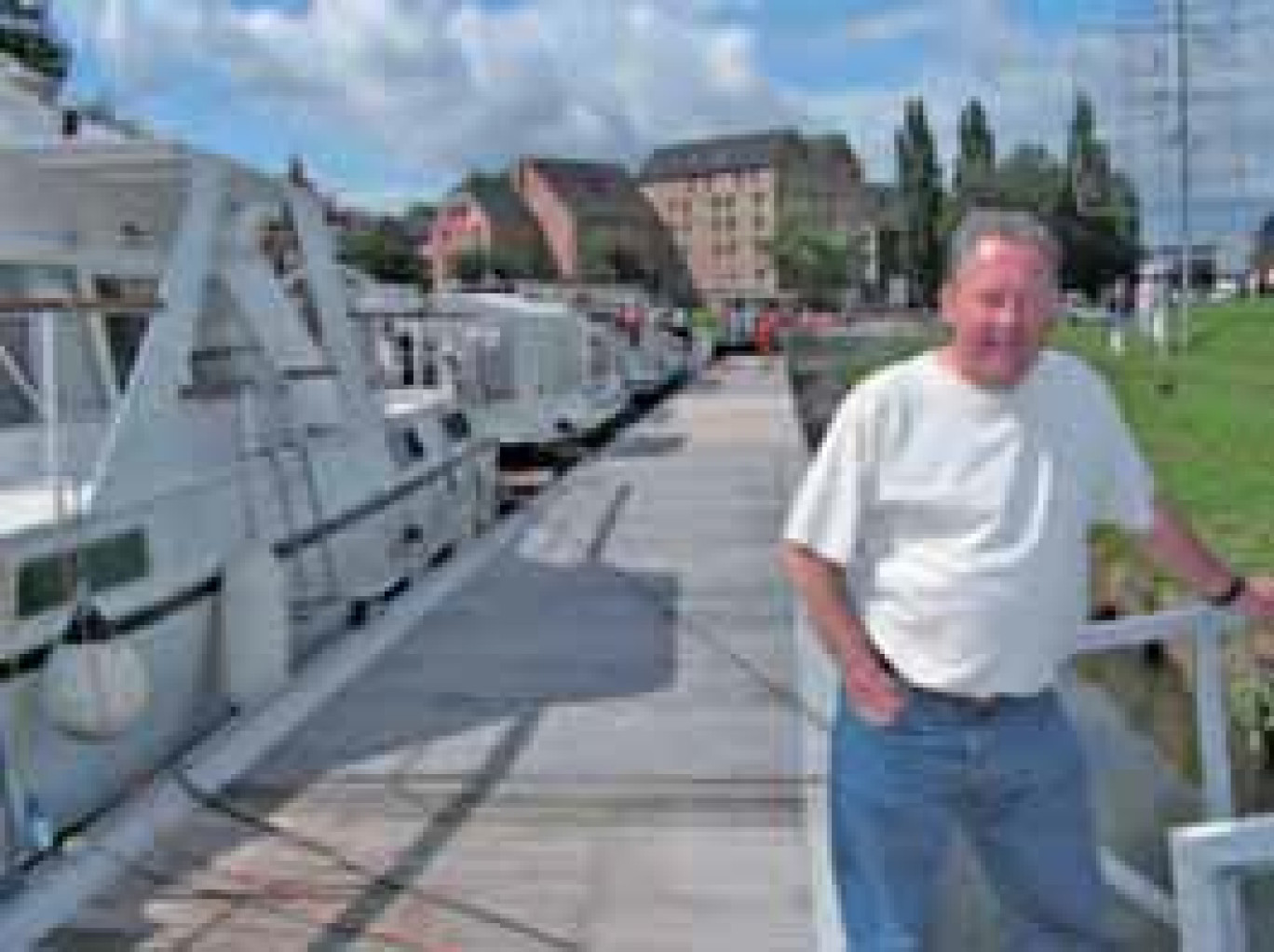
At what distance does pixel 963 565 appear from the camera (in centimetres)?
327

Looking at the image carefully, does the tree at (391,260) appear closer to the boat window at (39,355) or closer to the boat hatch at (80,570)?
the boat window at (39,355)

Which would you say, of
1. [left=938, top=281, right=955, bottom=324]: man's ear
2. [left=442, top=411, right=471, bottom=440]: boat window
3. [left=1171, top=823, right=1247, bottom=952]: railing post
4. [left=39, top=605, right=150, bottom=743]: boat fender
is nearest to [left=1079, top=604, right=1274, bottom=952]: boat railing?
[left=1171, top=823, right=1247, bottom=952]: railing post

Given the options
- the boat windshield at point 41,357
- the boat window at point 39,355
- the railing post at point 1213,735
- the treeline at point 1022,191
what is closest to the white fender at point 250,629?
the boat windshield at point 41,357

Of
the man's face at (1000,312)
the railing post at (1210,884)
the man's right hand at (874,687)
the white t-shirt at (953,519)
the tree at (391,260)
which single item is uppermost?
the tree at (391,260)

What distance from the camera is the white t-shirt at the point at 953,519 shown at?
3.27m

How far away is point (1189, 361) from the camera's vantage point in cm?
3500

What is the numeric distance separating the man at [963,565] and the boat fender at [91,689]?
403 cm

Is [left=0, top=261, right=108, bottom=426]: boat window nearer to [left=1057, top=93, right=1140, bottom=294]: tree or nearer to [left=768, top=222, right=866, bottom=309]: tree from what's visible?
[left=1057, top=93, right=1140, bottom=294]: tree

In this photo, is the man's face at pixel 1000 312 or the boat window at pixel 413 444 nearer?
the man's face at pixel 1000 312

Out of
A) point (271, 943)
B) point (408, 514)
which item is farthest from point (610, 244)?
point (271, 943)

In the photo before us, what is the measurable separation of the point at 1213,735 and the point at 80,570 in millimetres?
4610

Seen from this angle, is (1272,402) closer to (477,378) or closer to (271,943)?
(477,378)

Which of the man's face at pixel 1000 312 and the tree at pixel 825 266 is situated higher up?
the tree at pixel 825 266

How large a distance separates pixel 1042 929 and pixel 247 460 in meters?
6.60
